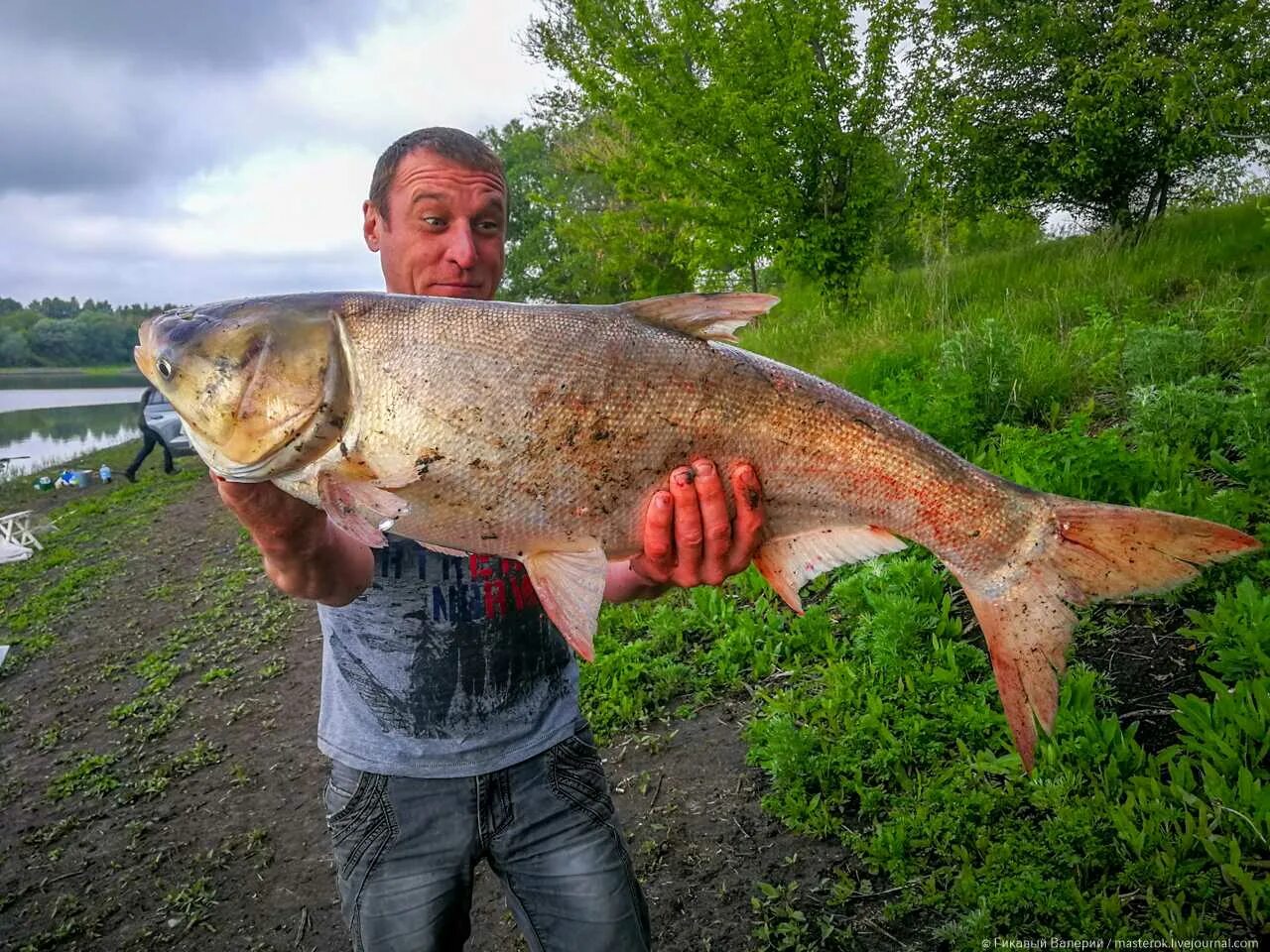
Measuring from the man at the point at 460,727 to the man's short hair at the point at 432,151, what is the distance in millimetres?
1243

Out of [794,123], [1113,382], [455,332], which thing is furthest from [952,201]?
[455,332]

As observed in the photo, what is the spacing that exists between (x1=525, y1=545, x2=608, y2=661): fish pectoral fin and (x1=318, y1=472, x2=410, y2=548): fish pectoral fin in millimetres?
355

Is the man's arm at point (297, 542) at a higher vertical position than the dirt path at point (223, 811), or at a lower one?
higher

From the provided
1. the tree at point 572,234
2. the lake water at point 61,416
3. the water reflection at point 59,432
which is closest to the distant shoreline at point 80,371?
the lake water at point 61,416

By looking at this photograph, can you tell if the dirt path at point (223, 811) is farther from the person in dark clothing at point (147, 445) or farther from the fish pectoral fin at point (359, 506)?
the person in dark clothing at point (147, 445)

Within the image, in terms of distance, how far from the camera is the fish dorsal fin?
189 centimetres

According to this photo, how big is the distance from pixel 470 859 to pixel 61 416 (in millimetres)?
54253

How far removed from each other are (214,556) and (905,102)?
38.8 ft

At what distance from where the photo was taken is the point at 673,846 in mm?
3277

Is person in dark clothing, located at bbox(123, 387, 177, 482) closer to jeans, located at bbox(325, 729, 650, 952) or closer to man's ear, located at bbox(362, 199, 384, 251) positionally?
man's ear, located at bbox(362, 199, 384, 251)

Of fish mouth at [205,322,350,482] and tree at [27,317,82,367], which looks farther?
tree at [27,317,82,367]

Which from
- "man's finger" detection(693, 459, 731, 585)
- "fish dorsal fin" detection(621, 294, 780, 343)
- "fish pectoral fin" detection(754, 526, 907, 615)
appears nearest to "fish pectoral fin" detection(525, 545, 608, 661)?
"man's finger" detection(693, 459, 731, 585)

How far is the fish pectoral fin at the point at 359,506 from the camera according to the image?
5.54ft

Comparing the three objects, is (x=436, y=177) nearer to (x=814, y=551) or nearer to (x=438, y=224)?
(x=438, y=224)
